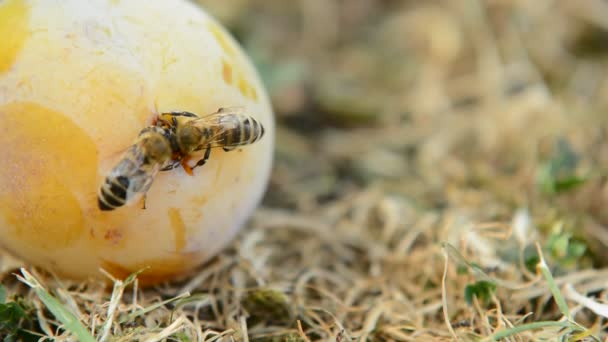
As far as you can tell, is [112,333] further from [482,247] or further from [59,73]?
[482,247]

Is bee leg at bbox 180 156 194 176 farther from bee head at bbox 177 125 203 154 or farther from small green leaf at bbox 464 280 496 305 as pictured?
small green leaf at bbox 464 280 496 305

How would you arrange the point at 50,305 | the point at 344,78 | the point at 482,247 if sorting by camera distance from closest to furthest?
the point at 50,305 < the point at 482,247 < the point at 344,78

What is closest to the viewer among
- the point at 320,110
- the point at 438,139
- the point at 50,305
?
the point at 50,305

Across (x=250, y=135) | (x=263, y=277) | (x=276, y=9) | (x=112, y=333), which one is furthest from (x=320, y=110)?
(x=112, y=333)

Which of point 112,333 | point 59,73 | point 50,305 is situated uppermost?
point 59,73

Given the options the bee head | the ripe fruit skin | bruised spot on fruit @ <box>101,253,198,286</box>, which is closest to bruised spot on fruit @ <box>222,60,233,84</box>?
the ripe fruit skin

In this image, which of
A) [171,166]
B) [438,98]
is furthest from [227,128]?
[438,98]

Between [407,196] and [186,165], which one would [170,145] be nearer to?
[186,165]
